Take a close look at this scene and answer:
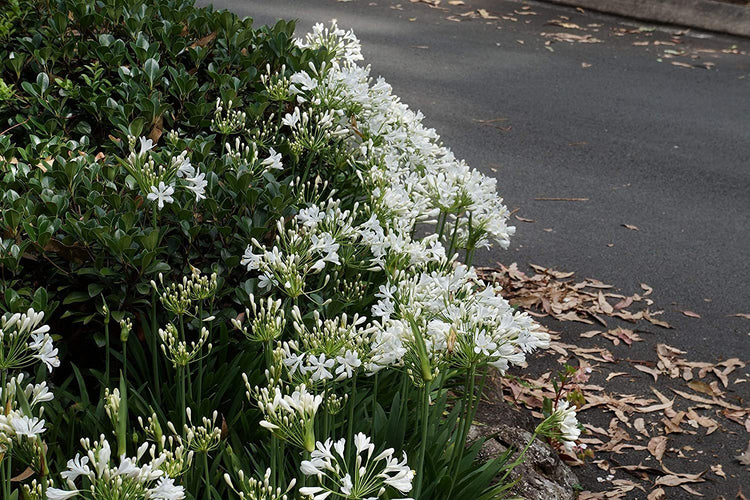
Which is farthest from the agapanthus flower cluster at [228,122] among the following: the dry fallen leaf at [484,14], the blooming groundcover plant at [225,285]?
the dry fallen leaf at [484,14]

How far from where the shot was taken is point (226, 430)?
2.68 metres

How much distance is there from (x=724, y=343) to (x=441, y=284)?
3.37 metres

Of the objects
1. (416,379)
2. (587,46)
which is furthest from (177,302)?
(587,46)

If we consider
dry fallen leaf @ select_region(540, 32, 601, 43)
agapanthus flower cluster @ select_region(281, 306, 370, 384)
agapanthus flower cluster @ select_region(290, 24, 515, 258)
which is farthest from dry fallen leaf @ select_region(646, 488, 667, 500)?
dry fallen leaf @ select_region(540, 32, 601, 43)

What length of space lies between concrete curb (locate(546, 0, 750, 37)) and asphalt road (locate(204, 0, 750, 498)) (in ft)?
0.62

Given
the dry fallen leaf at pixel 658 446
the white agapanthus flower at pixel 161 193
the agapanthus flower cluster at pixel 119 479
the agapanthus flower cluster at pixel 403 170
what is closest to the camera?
the agapanthus flower cluster at pixel 119 479

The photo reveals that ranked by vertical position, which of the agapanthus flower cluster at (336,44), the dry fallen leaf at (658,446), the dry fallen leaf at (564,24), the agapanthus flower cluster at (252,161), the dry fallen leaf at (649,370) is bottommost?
the dry fallen leaf at (658,446)

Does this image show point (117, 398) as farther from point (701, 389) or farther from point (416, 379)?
point (701, 389)

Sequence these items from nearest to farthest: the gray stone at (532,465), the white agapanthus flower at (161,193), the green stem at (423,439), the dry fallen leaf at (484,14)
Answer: the green stem at (423,439) < the white agapanthus flower at (161,193) < the gray stone at (532,465) < the dry fallen leaf at (484,14)

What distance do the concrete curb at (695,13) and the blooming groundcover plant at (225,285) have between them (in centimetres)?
865

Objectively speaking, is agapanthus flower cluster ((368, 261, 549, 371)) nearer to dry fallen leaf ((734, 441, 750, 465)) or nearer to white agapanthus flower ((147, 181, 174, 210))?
white agapanthus flower ((147, 181, 174, 210))

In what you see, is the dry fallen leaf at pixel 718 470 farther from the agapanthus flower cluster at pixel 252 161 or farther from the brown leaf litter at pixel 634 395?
the agapanthus flower cluster at pixel 252 161

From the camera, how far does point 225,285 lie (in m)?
3.03

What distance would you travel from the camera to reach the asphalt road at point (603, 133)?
18.9ft
